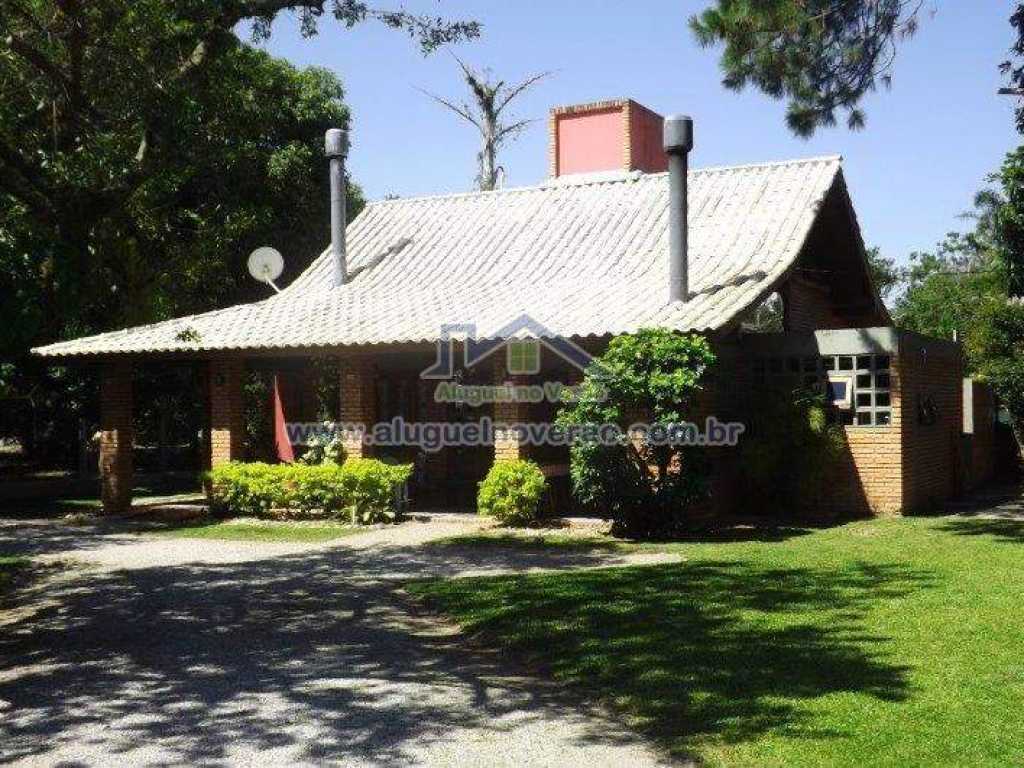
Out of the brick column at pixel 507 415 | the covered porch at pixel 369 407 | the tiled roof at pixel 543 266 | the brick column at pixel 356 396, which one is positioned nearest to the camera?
the brick column at pixel 507 415

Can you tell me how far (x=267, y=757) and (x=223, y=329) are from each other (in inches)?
532

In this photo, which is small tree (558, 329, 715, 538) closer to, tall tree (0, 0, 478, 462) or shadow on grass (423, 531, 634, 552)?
shadow on grass (423, 531, 634, 552)

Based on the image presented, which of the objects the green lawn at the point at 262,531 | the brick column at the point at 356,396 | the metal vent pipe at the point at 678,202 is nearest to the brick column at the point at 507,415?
the green lawn at the point at 262,531

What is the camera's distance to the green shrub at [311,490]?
53.0 ft

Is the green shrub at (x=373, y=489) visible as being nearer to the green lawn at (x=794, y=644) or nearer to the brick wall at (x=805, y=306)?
the green lawn at (x=794, y=644)

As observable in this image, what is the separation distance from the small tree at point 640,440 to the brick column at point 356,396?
4590mm

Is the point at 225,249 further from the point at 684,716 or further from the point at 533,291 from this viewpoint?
the point at 684,716

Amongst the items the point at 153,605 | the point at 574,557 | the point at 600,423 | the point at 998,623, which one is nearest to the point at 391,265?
the point at 600,423

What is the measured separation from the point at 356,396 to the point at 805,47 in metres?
8.72

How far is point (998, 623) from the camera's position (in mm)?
7988

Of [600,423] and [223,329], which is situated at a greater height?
[223,329]

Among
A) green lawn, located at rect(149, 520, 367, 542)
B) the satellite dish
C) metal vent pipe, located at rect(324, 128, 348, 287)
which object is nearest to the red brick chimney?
metal vent pipe, located at rect(324, 128, 348, 287)

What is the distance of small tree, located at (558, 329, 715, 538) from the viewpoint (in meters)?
13.5

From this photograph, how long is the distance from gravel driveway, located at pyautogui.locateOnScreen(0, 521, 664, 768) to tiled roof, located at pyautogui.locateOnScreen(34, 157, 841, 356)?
508 centimetres
